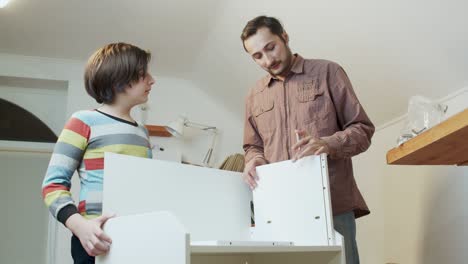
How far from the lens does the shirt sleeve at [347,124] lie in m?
1.29

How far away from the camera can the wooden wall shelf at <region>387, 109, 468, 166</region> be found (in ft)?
3.53

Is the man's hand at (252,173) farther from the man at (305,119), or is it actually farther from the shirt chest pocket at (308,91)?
the shirt chest pocket at (308,91)

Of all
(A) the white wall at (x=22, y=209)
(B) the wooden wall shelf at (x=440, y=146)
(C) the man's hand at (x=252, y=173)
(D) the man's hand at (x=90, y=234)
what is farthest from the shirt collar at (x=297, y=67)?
(A) the white wall at (x=22, y=209)

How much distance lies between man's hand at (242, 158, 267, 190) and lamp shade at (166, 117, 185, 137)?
201cm

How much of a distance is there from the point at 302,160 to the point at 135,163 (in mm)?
434

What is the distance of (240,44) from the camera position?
2.82 metres

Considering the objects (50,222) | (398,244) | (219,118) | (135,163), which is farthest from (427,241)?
(50,222)

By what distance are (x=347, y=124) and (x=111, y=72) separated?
66 cm

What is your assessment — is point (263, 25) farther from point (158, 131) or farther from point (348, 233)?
point (158, 131)

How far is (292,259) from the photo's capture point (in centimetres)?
141

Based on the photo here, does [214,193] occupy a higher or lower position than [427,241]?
higher

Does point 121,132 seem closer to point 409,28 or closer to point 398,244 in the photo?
point 409,28

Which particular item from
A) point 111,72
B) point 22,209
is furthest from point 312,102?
point 22,209

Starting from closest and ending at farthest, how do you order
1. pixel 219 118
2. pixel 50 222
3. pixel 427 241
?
1. pixel 427 241
2. pixel 50 222
3. pixel 219 118
